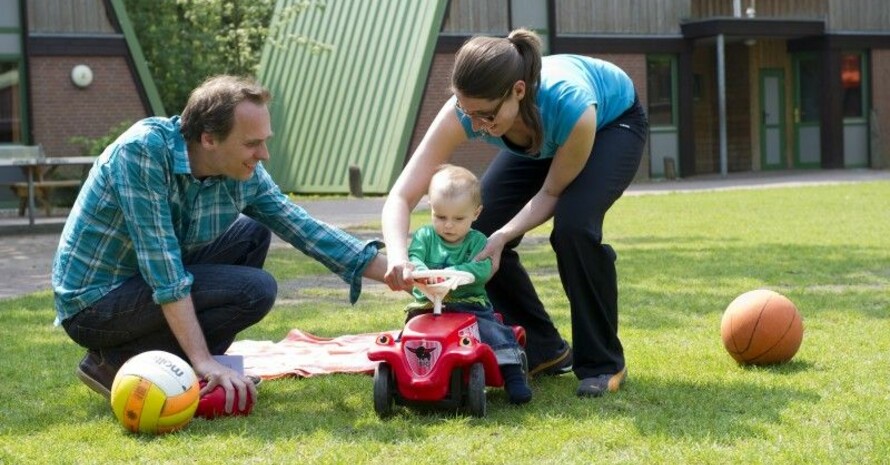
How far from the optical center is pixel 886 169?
3738 cm

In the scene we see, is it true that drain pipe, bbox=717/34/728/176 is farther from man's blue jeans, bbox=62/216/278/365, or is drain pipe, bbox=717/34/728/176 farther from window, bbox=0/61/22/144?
man's blue jeans, bbox=62/216/278/365

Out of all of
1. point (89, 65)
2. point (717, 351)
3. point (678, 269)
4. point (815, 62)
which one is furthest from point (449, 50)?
point (717, 351)

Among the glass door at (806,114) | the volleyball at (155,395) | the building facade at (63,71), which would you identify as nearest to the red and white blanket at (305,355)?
the volleyball at (155,395)

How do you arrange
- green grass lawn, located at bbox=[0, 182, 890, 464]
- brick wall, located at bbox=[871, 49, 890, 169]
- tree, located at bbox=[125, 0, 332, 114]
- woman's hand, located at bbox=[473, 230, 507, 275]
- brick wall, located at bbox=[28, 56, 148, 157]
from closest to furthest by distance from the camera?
green grass lawn, located at bbox=[0, 182, 890, 464]
woman's hand, located at bbox=[473, 230, 507, 275]
brick wall, located at bbox=[28, 56, 148, 157]
brick wall, located at bbox=[871, 49, 890, 169]
tree, located at bbox=[125, 0, 332, 114]

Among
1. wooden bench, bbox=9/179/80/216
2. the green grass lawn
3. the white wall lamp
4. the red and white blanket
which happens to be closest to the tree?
the white wall lamp

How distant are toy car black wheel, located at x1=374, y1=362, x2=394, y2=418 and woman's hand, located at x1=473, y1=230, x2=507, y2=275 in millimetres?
661

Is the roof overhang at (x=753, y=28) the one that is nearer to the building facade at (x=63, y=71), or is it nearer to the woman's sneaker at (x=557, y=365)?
the building facade at (x=63, y=71)

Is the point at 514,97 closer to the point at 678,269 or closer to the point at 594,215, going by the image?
the point at 594,215

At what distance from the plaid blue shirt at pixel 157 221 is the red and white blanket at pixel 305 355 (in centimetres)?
72

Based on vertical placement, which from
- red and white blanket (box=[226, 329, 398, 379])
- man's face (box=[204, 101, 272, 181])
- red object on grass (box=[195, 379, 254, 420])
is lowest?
red and white blanket (box=[226, 329, 398, 379])

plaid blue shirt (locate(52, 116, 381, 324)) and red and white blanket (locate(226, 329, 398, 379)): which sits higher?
plaid blue shirt (locate(52, 116, 381, 324))

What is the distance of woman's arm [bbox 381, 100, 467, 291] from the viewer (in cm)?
561

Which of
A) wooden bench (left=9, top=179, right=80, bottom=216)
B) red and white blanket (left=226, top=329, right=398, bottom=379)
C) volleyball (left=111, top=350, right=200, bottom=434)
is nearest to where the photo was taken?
volleyball (left=111, top=350, right=200, bottom=434)

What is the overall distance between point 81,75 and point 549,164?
22.1 m
